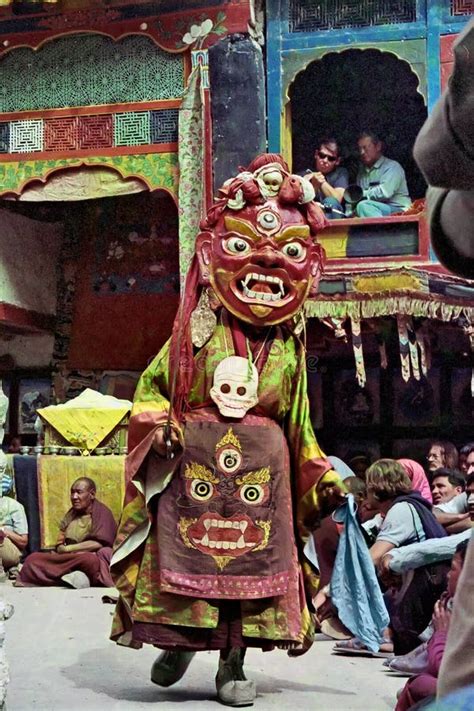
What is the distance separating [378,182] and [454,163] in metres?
10.0

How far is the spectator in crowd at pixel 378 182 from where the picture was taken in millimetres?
10938

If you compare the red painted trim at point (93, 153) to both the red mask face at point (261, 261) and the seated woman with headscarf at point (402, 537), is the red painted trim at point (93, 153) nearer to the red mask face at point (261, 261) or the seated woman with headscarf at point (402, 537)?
the seated woman with headscarf at point (402, 537)

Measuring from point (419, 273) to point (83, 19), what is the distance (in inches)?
142

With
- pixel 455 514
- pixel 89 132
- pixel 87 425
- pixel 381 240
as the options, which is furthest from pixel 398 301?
pixel 455 514

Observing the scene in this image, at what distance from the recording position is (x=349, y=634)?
6.63m

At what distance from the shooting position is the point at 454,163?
134 centimetres

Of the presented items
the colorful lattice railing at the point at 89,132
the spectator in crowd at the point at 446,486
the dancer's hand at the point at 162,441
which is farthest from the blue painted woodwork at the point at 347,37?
the dancer's hand at the point at 162,441

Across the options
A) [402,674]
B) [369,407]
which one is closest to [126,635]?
[402,674]

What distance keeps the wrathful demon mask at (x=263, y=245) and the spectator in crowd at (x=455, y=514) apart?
1.71 m

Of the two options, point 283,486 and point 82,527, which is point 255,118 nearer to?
point 82,527

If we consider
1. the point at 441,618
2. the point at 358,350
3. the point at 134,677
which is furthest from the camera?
the point at 358,350

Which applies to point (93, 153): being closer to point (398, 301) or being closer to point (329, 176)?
point (329, 176)

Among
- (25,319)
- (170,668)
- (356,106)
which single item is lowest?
(170,668)

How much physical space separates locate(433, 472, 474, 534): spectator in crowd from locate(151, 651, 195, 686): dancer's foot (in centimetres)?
181
